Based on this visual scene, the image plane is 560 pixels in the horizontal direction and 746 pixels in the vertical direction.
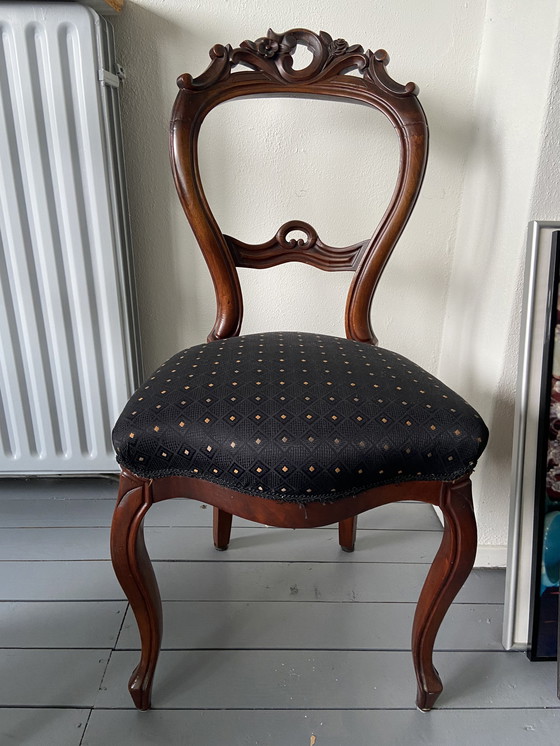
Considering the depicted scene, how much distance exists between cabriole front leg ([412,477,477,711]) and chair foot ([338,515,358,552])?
37cm

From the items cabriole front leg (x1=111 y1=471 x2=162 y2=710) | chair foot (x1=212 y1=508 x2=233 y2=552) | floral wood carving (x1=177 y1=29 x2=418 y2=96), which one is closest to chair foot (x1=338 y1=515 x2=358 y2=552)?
chair foot (x1=212 y1=508 x2=233 y2=552)

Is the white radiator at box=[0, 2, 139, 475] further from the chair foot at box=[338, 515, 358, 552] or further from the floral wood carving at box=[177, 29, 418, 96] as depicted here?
the chair foot at box=[338, 515, 358, 552]

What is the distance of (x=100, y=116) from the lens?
1114 mm

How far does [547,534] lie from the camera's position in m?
1.03

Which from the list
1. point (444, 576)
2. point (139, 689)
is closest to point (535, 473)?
point (444, 576)

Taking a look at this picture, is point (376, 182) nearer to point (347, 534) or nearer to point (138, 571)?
point (347, 534)

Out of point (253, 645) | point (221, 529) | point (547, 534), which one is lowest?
point (253, 645)

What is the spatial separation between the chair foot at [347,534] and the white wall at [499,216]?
29 cm

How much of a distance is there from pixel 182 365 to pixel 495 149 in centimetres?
79

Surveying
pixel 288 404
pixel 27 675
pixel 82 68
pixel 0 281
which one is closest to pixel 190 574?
pixel 27 675

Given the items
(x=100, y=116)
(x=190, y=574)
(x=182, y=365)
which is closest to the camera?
(x=182, y=365)

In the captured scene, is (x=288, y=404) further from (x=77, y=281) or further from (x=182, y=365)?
(x=77, y=281)

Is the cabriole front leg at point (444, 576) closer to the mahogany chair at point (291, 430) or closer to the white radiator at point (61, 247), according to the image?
the mahogany chair at point (291, 430)

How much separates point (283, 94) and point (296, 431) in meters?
0.68
